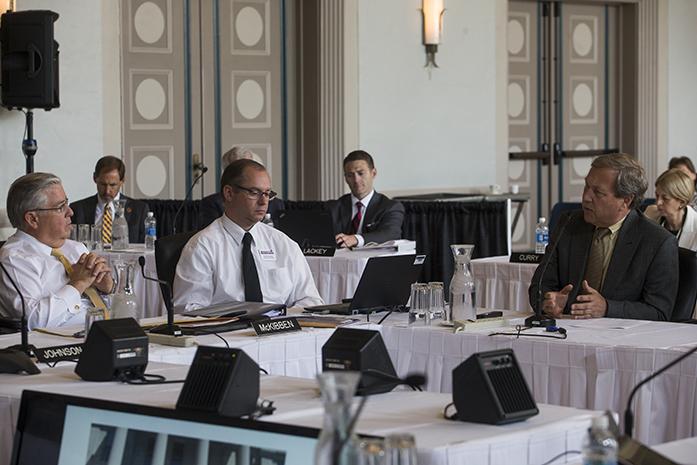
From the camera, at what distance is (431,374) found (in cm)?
429

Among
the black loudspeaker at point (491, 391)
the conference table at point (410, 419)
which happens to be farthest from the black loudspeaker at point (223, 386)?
the black loudspeaker at point (491, 391)

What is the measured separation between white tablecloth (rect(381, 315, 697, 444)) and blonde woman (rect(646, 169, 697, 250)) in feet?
8.97

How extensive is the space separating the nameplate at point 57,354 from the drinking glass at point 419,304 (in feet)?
4.15

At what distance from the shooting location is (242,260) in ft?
16.9

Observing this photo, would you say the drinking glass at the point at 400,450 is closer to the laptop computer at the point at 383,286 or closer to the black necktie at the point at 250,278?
the laptop computer at the point at 383,286

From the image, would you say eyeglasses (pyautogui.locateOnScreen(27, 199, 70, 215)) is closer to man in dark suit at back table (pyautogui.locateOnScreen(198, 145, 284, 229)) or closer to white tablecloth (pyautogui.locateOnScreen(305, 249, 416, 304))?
white tablecloth (pyautogui.locateOnScreen(305, 249, 416, 304))

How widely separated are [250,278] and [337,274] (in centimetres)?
209

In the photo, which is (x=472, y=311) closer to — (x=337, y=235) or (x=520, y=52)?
(x=337, y=235)

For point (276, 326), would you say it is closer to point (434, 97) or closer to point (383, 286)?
point (383, 286)

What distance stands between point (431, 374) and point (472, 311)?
291 mm

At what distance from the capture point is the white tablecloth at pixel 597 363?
387 centimetres

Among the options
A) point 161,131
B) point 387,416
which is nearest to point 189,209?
point 161,131

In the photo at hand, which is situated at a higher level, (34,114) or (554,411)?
(34,114)

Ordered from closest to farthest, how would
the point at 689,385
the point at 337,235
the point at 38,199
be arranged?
the point at 689,385
the point at 38,199
the point at 337,235
